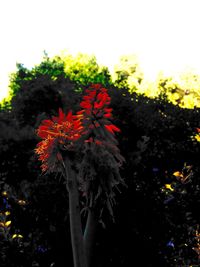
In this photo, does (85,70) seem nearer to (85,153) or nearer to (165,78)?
(165,78)

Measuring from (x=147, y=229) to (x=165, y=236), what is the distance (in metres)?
0.35

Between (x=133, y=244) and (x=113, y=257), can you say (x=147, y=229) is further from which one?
(x=113, y=257)

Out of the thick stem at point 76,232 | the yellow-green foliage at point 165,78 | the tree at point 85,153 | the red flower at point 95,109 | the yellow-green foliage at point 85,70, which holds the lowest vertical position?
the thick stem at point 76,232

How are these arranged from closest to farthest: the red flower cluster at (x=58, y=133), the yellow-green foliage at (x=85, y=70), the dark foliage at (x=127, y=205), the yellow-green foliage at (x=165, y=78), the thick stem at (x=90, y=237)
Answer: the red flower cluster at (x=58, y=133) < the thick stem at (x=90, y=237) < the dark foliage at (x=127, y=205) < the yellow-green foliage at (x=85, y=70) < the yellow-green foliage at (x=165, y=78)

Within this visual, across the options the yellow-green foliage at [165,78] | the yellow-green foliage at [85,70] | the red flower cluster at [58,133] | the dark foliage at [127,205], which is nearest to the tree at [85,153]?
the red flower cluster at [58,133]

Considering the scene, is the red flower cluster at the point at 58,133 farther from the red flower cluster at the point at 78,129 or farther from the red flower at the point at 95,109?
the red flower at the point at 95,109

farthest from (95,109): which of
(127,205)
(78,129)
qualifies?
(127,205)

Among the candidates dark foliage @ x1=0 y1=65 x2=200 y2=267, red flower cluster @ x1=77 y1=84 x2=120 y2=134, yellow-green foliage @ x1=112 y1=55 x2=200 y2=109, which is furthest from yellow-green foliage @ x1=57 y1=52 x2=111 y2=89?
red flower cluster @ x1=77 y1=84 x2=120 y2=134

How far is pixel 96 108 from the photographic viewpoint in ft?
14.3

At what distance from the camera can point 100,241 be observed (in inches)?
238

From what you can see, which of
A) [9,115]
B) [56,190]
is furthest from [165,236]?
[9,115]

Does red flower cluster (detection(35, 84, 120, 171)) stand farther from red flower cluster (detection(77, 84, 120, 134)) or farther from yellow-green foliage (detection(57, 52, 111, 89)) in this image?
yellow-green foliage (detection(57, 52, 111, 89))

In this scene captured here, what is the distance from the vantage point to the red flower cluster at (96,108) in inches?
170

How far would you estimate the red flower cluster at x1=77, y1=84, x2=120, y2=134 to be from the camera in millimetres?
4309
